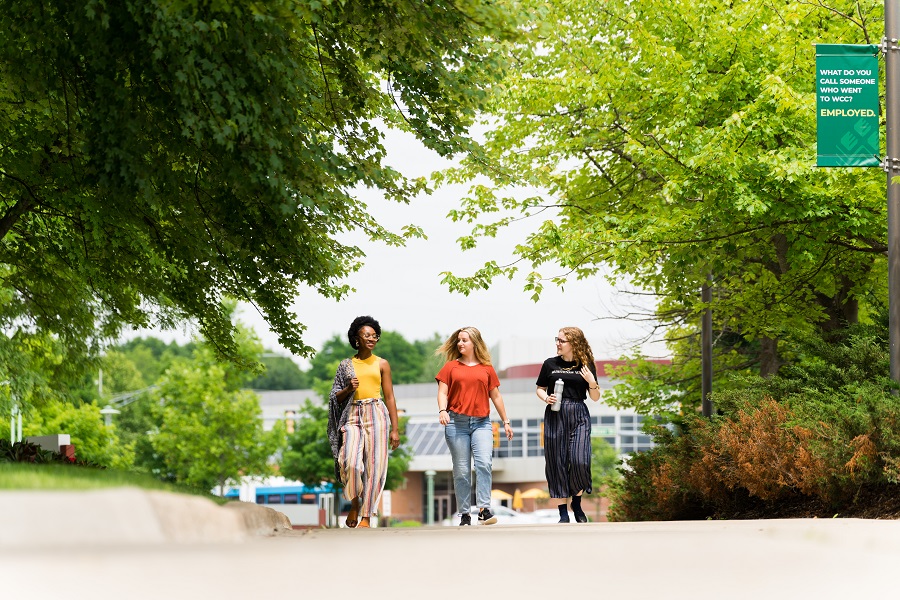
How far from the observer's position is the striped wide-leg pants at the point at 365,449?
1119cm

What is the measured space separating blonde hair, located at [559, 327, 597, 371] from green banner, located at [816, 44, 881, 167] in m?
2.98

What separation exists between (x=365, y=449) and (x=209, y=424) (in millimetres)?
41716

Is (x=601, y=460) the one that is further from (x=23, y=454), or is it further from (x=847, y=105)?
(x=847, y=105)

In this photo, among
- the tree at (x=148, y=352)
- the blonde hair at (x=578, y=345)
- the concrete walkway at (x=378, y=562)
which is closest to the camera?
the concrete walkway at (x=378, y=562)

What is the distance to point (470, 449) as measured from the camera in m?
12.1

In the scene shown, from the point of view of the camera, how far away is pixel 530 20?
9453 mm

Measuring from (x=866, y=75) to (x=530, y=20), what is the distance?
4.40 meters

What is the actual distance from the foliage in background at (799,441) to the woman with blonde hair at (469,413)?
2.28m

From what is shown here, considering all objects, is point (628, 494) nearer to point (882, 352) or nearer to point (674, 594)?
point (882, 352)

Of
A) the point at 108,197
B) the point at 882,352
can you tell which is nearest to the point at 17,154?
the point at 108,197

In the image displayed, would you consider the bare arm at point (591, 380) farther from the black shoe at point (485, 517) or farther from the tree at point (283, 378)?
the tree at point (283, 378)

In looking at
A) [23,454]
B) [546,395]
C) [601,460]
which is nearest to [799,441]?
[546,395]

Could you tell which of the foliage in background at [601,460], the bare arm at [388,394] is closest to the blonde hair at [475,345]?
A: the bare arm at [388,394]

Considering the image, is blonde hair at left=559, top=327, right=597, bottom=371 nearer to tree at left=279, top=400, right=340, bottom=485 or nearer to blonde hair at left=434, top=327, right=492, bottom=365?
blonde hair at left=434, top=327, right=492, bottom=365
